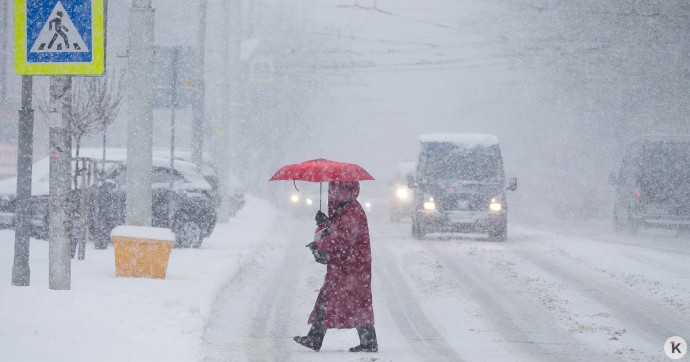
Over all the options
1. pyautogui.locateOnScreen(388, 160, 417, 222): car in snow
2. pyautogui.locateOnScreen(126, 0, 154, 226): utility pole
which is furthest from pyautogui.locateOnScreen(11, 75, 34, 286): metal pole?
pyautogui.locateOnScreen(388, 160, 417, 222): car in snow

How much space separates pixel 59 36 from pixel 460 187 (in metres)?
15.5

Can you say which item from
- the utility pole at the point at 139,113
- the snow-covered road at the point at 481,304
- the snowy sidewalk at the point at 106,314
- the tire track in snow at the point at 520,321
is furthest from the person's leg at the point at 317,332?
the utility pole at the point at 139,113

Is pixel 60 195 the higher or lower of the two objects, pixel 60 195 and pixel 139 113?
the lower

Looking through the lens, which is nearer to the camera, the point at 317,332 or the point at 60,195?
the point at 317,332

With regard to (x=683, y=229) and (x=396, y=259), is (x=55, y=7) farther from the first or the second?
(x=683, y=229)

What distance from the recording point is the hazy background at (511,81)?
40.2 meters

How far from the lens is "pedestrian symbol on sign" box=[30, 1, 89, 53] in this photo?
10.1 metres

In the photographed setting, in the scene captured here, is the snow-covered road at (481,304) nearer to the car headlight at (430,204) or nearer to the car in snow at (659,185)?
the car headlight at (430,204)

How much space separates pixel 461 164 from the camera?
996 inches

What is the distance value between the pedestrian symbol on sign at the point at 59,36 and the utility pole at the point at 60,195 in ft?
1.67

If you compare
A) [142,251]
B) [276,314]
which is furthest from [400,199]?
[276,314]

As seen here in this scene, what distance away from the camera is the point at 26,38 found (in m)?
10.1

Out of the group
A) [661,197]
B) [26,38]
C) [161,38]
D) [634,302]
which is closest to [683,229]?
[661,197]

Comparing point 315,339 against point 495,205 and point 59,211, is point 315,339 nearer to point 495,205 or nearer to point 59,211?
point 59,211
